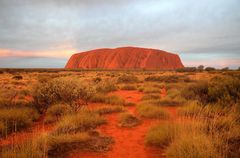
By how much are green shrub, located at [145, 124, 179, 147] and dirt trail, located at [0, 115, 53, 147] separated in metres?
2.37

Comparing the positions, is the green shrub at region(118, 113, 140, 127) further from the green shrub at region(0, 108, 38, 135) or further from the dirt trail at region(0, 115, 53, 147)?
the green shrub at region(0, 108, 38, 135)

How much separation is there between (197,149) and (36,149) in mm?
2772

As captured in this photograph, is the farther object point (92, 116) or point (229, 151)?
point (92, 116)

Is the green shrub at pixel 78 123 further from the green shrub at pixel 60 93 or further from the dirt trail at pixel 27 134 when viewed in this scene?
the green shrub at pixel 60 93

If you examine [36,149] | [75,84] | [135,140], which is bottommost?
[135,140]

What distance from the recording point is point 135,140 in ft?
14.4

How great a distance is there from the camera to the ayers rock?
10075 cm

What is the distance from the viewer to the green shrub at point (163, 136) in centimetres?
381

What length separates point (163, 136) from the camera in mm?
3891

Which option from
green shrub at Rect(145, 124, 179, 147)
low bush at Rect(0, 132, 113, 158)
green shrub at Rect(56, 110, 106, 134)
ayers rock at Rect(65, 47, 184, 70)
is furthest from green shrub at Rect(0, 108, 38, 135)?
ayers rock at Rect(65, 47, 184, 70)

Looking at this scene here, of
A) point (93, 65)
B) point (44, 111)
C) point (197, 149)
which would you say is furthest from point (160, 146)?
point (93, 65)

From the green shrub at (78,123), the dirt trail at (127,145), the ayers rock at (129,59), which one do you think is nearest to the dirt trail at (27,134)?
the green shrub at (78,123)

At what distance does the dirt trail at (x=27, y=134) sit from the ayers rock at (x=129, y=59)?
9274 cm

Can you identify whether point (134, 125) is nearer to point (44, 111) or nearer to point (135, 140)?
point (135, 140)
